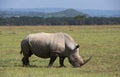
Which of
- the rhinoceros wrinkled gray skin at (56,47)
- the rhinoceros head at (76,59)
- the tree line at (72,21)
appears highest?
the rhinoceros wrinkled gray skin at (56,47)

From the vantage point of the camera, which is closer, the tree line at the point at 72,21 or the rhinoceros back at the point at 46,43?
the rhinoceros back at the point at 46,43

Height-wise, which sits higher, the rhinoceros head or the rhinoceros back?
the rhinoceros back

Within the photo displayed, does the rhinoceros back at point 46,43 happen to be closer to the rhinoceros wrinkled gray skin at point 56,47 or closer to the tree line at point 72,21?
the rhinoceros wrinkled gray skin at point 56,47

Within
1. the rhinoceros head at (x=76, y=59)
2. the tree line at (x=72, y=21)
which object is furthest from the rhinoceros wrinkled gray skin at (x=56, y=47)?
the tree line at (x=72, y=21)

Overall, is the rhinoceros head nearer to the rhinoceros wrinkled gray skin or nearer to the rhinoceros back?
the rhinoceros wrinkled gray skin

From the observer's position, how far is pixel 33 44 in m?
21.3

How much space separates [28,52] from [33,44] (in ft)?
1.84

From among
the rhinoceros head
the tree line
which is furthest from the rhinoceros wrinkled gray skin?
the tree line

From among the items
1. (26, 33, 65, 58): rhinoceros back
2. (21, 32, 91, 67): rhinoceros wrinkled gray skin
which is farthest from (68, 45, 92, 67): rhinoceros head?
(26, 33, 65, 58): rhinoceros back

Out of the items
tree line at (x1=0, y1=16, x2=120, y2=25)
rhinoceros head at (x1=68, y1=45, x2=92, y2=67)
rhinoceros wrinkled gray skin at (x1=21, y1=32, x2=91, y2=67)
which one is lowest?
tree line at (x1=0, y1=16, x2=120, y2=25)

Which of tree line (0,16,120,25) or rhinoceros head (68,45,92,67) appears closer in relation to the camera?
rhinoceros head (68,45,92,67)

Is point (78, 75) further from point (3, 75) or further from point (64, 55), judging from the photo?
point (64, 55)

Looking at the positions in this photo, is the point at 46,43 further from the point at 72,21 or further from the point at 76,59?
the point at 72,21

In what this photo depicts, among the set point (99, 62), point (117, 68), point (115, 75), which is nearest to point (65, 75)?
point (115, 75)
